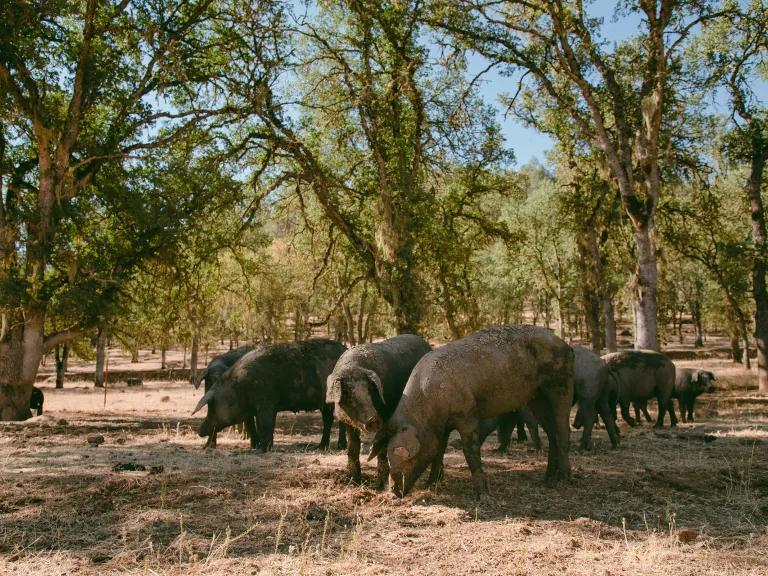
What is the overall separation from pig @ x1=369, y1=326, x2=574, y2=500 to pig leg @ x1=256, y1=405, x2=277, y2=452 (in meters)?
3.79

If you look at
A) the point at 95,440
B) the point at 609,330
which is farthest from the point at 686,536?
the point at 609,330

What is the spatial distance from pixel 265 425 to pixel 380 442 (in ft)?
12.9

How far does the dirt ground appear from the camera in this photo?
201 inches

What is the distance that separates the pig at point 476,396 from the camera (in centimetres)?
738

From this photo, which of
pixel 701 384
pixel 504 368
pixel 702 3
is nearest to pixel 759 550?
pixel 504 368

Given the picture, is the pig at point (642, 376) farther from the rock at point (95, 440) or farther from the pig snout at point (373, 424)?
the rock at point (95, 440)

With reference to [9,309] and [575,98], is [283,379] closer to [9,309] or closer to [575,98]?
[9,309]

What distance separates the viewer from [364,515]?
21.2ft

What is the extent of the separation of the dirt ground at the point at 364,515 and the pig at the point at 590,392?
511 mm

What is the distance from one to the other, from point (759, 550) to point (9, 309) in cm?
1544

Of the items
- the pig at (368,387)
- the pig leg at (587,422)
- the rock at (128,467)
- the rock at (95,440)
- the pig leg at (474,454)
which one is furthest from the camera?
the rock at (95,440)

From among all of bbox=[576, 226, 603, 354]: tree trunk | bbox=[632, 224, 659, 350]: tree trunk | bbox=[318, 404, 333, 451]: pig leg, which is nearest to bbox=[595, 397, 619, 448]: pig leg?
A: bbox=[318, 404, 333, 451]: pig leg

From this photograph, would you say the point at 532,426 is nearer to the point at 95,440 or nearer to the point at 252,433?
the point at 252,433

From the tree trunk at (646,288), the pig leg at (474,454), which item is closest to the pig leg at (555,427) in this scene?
the pig leg at (474,454)
